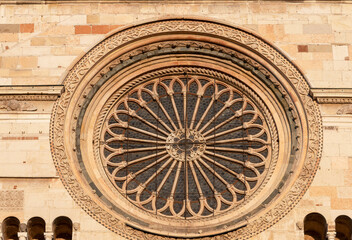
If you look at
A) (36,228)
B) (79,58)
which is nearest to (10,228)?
(36,228)

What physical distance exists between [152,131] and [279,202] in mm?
4221

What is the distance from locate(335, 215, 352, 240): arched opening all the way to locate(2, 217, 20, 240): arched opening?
Answer: 7714mm

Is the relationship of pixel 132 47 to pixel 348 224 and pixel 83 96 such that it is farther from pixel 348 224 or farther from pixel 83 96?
pixel 348 224

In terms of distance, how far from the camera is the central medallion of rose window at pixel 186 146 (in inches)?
1326

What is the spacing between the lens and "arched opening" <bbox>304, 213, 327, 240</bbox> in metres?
32.3

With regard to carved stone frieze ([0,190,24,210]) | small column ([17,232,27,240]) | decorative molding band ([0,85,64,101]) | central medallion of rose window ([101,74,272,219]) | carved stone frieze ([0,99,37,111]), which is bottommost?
small column ([17,232,27,240])

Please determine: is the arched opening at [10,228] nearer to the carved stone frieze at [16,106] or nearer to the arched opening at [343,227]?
the carved stone frieze at [16,106]

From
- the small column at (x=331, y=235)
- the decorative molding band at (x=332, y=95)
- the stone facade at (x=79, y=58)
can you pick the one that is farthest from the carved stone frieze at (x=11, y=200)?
the decorative molding band at (x=332, y=95)

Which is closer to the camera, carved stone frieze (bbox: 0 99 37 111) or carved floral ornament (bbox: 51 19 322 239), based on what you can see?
carved floral ornament (bbox: 51 19 322 239)

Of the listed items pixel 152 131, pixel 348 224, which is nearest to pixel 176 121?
pixel 152 131

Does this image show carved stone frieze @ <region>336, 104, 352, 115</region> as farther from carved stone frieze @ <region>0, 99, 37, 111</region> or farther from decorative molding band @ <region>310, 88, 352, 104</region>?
carved stone frieze @ <region>0, 99, 37, 111</region>

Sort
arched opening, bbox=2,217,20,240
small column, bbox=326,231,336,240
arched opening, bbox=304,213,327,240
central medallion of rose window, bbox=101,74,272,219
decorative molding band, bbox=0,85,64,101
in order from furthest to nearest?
decorative molding band, bbox=0,85,64,101 → central medallion of rose window, bbox=101,74,272,219 → arched opening, bbox=2,217,20,240 → arched opening, bbox=304,213,327,240 → small column, bbox=326,231,336,240

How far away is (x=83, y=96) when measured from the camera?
34281 mm

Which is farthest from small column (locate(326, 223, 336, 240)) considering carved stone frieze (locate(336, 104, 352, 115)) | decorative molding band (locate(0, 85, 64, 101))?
decorative molding band (locate(0, 85, 64, 101))
